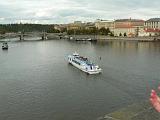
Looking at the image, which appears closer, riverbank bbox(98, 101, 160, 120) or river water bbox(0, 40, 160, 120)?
riverbank bbox(98, 101, 160, 120)

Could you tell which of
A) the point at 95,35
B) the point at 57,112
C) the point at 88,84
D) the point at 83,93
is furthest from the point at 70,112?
the point at 95,35

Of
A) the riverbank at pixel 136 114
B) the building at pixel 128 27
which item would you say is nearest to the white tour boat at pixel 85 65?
the riverbank at pixel 136 114

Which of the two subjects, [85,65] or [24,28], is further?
[24,28]

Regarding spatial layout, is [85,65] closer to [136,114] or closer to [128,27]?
[136,114]

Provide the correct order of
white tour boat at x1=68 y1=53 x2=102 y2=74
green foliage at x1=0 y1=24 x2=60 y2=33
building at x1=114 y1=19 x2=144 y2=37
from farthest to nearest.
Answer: green foliage at x1=0 y1=24 x2=60 y2=33, building at x1=114 y1=19 x2=144 y2=37, white tour boat at x1=68 y1=53 x2=102 y2=74

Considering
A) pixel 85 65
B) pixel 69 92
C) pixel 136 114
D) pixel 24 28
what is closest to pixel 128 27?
pixel 24 28

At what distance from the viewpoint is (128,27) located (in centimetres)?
7438

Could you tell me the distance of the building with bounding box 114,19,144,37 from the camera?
237 ft

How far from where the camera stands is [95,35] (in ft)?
231

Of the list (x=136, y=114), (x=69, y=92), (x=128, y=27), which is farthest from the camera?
(x=128, y=27)

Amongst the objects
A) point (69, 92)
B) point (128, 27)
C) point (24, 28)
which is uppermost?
point (24, 28)

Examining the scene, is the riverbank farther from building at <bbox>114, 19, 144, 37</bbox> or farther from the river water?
building at <bbox>114, 19, 144, 37</bbox>

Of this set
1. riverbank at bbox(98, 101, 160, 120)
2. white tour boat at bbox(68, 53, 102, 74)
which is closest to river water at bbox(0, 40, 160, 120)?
white tour boat at bbox(68, 53, 102, 74)

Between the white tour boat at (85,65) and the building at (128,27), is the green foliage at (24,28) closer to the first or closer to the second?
the building at (128,27)
